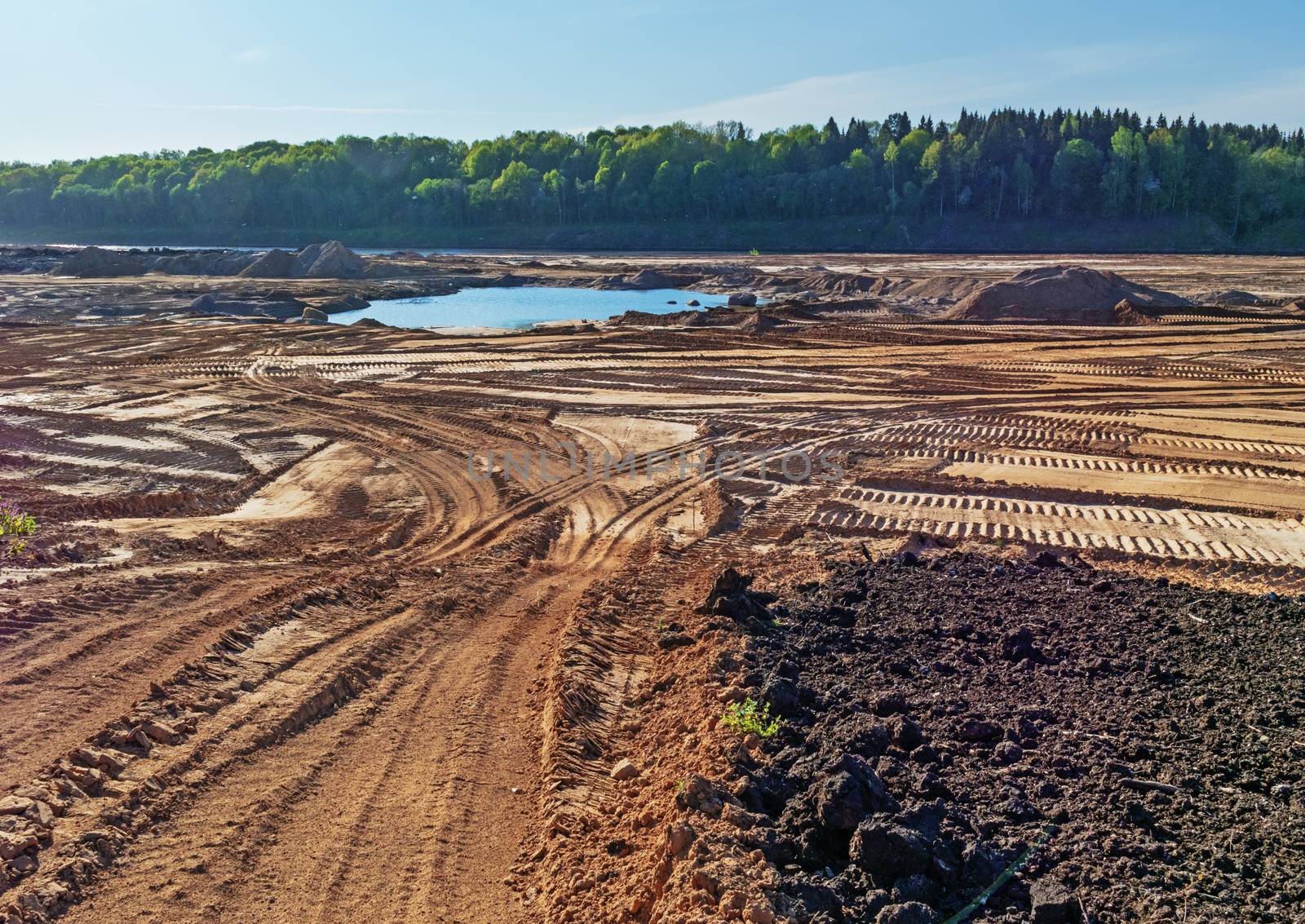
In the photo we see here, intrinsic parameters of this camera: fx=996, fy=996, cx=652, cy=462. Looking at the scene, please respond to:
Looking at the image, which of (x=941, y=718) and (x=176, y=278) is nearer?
(x=941, y=718)

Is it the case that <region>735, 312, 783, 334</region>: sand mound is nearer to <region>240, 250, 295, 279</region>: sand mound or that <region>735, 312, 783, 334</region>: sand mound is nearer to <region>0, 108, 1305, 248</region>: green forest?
<region>240, 250, 295, 279</region>: sand mound

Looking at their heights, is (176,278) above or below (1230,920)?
above

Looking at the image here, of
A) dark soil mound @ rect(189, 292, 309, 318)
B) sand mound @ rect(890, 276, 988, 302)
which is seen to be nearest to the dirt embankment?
dark soil mound @ rect(189, 292, 309, 318)

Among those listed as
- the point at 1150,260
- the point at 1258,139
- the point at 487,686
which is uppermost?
the point at 1258,139

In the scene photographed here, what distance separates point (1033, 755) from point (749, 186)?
10993 centimetres

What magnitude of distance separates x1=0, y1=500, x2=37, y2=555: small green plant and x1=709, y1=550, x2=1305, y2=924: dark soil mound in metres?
7.89

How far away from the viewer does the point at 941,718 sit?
725cm

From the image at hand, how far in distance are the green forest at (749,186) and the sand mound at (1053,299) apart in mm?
60538

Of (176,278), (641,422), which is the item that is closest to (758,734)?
(641,422)

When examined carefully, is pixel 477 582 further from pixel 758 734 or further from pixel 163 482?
pixel 163 482

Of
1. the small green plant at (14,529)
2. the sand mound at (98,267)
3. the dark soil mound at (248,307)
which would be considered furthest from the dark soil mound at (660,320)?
the sand mound at (98,267)

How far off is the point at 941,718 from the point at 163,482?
48.0ft

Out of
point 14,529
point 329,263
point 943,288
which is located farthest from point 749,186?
point 14,529

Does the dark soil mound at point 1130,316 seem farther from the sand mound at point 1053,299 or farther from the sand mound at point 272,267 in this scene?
the sand mound at point 272,267
